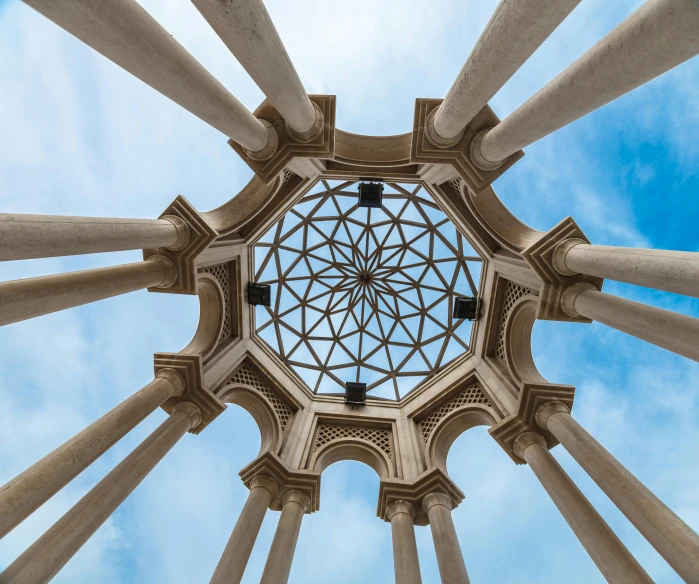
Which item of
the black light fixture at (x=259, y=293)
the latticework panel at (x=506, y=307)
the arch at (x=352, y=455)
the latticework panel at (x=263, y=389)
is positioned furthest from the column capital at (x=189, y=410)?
the latticework panel at (x=506, y=307)

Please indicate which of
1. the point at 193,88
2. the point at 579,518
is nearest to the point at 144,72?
the point at 193,88

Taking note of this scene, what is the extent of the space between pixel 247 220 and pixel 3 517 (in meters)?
9.21

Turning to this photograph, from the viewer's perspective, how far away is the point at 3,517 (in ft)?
22.5

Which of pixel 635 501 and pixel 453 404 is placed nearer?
pixel 635 501

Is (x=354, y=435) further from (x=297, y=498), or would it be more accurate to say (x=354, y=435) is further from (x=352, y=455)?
(x=297, y=498)

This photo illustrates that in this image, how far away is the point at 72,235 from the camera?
25.2ft

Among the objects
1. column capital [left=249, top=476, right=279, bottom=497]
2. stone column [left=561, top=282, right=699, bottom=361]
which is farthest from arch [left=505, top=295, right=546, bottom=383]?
column capital [left=249, top=476, right=279, bottom=497]

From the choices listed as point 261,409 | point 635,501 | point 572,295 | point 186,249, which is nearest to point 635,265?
point 572,295

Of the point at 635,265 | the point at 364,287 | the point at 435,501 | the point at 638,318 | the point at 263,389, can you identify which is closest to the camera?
the point at 635,265

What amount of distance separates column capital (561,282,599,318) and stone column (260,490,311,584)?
27.8 feet

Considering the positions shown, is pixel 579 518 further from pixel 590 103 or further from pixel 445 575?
pixel 590 103

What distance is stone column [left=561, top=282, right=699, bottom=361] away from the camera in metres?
7.70

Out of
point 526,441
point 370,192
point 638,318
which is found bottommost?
point 638,318

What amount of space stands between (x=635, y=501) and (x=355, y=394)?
10652 millimetres
